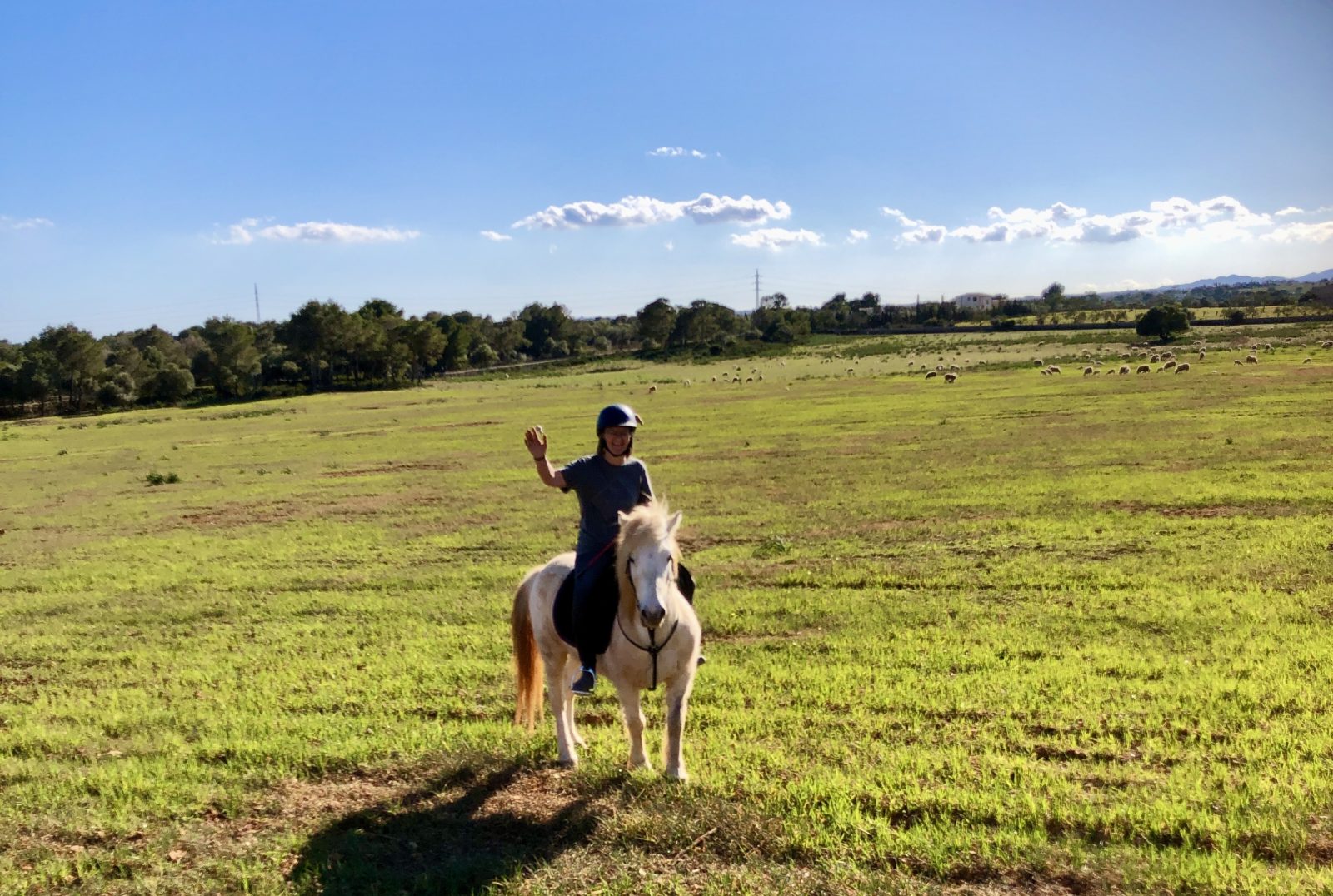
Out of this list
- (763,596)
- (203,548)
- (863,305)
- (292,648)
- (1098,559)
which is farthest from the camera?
(863,305)

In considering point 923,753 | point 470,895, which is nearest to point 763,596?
point 923,753

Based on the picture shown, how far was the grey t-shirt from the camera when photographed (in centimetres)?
595

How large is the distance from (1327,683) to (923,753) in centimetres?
400

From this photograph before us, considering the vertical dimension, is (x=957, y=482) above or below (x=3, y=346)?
below

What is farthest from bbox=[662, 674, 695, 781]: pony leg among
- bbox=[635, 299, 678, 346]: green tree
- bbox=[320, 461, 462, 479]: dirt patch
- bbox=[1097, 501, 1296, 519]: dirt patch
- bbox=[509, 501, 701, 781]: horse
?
bbox=[635, 299, 678, 346]: green tree

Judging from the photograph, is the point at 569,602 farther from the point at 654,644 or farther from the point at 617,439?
the point at 617,439

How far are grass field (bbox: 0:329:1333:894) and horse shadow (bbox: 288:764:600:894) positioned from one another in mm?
24

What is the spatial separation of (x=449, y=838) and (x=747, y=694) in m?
3.16

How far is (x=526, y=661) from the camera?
6.75 meters

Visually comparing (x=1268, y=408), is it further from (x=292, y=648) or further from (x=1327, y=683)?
(x=292, y=648)

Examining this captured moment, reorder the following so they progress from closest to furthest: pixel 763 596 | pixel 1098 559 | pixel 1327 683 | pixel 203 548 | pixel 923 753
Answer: pixel 923 753 → pixel 1327 683 → pixel 763 596 → pixel 1098 559 → pixel 203 548

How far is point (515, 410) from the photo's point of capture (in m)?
51.7

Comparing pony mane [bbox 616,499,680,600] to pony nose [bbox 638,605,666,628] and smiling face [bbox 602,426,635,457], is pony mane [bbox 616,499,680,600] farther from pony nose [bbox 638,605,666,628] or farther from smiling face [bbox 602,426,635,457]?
smiling face [bbox 602,426,635,457]

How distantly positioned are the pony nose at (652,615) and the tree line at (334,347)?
277 feet
